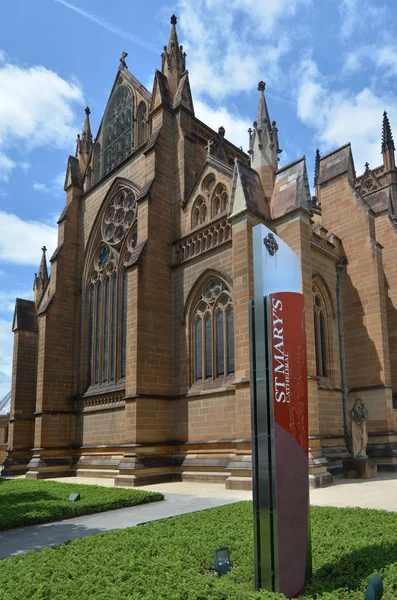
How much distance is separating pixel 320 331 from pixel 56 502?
34.8 feet

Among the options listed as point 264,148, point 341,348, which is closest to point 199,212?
point 264,148

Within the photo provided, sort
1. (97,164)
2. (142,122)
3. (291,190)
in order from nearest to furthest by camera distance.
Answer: (291,190)
(142,122)
(97,164)

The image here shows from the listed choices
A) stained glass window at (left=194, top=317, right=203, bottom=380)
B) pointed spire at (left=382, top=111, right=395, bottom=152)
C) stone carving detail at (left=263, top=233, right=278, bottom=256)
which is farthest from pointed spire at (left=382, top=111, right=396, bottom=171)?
stone carving detail at (left=263, top=233, right=278, bottom=256)

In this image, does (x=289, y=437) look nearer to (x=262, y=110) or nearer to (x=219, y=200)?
(x=219, y=200)

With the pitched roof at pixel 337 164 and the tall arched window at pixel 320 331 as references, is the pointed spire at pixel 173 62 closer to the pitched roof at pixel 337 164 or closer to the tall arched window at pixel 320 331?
the pitched roof at pixel 337 164

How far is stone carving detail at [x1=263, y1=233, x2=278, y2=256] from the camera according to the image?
521 centimetres

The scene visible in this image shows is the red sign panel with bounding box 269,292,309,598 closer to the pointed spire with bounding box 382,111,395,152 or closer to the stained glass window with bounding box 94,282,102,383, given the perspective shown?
Answer: the stained glass window with bounding box 94,282,102,383

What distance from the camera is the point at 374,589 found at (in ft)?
13.2

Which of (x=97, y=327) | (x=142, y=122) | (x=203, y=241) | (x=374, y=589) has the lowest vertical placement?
(x=374, y=589)

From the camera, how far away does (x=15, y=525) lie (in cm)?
885

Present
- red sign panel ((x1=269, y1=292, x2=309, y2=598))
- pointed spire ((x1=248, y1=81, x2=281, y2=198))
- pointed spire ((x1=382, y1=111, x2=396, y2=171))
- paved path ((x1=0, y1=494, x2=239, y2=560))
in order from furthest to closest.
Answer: pointed spire ((x1=382, y1=111, x2=396, y2=171)) < pointed spire ((x1=248, y1=81, x2=281, y2=198)) < paved path ((x1=0, y1=494, x2=239, y2=560)) < red sign panel ((x1=269, y1=292, x2=309, y2=598))

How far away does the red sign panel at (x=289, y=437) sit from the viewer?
185 inches

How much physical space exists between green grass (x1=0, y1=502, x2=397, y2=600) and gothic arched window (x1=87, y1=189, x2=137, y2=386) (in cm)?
1269

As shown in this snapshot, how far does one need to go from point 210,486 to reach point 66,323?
11.5 metres
